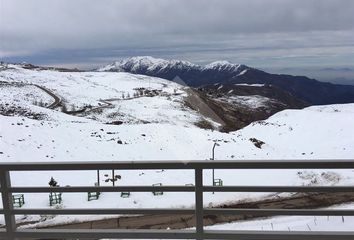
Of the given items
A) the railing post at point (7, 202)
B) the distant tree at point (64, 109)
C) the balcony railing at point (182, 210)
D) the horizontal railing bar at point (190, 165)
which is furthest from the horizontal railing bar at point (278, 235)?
the distant tree at point (64, 109)

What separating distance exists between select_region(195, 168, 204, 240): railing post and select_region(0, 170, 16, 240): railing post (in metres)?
1.86

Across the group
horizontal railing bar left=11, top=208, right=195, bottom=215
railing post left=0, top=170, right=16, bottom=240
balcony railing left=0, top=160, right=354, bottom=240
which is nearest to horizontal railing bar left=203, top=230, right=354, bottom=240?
balcony railing left=0, top=160, right=354, bottom=240

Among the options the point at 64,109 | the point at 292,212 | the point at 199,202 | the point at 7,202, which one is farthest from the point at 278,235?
the point at 64,109

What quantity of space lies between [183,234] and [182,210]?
0.26 metres

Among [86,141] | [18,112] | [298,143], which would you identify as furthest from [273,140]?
[18,112]

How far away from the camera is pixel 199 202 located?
13.8 ft

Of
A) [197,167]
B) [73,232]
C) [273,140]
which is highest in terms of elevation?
[197,167]

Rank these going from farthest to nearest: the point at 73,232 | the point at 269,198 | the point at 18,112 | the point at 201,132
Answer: the point at 18,112 → the point at 201,132 → the point at 269,198 → the point at 73,232

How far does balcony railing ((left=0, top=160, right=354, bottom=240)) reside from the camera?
13.1ft

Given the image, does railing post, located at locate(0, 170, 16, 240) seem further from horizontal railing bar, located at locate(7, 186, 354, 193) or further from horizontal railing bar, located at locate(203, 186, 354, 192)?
horizontal railing bar, located at locate(203, 186, 354, 192)

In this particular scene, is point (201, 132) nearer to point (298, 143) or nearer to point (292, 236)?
point (298, 143)

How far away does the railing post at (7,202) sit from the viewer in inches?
166

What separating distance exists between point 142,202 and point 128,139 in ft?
48.4

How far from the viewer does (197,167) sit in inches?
161
